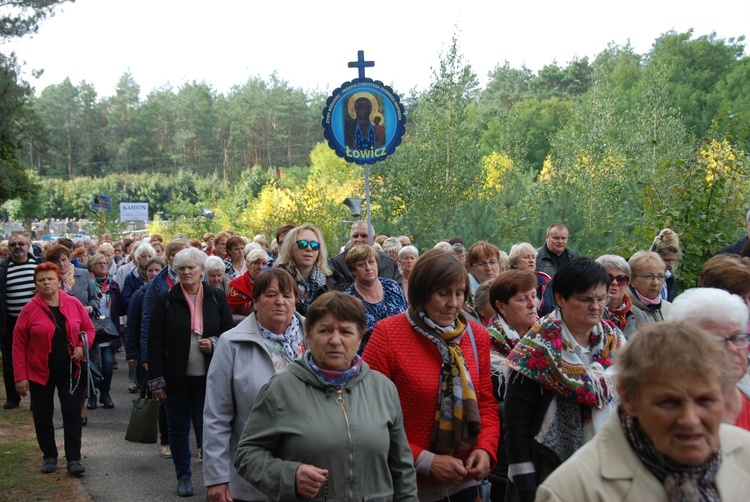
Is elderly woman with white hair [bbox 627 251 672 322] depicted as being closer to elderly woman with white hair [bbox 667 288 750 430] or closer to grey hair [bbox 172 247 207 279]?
elderly woman with white hair [bbox 667 288 750 430]

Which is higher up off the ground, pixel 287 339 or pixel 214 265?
pixel 214 265

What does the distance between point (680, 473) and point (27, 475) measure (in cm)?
729

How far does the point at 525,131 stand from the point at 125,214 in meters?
50.7

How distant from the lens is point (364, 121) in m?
11.4

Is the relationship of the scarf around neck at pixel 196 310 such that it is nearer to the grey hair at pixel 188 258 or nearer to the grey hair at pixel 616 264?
the grey hair at pixel 188 258

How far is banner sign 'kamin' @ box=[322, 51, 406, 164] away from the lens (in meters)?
11.2

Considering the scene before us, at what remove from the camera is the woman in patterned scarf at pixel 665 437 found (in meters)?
2.15

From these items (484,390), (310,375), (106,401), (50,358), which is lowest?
(106,401)

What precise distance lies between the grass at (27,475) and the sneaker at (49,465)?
0.14 feet

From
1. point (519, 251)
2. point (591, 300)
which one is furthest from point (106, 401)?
point (591, 300)

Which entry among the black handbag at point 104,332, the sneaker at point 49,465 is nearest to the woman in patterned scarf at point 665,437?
the sneaker at point 49,465

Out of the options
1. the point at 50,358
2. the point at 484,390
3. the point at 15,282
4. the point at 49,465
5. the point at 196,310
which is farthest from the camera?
the point at 15,282

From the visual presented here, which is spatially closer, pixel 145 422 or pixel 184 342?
pixel 184 342

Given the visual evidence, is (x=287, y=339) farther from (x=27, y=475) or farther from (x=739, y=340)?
(x=27, y=475)
